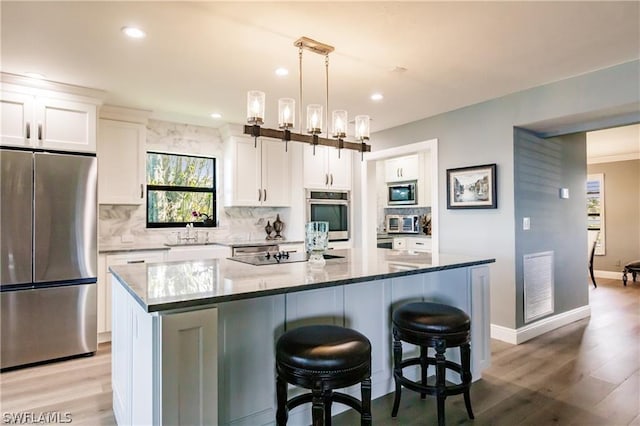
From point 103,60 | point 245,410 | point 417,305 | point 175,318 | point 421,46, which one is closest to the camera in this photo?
point 175,318

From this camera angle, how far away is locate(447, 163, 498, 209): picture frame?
3740mm

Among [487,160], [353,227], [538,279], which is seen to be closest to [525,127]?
[487,160]

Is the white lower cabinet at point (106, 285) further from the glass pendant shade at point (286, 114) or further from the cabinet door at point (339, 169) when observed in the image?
the cabinet door at point (339, 169)

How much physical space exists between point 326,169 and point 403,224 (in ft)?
5.91

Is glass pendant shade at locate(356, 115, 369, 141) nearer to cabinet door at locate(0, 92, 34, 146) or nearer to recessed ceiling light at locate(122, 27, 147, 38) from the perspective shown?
recessed ceiling light at locate(122, 27, 147, 38)

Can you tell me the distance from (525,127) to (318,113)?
231 centimetres

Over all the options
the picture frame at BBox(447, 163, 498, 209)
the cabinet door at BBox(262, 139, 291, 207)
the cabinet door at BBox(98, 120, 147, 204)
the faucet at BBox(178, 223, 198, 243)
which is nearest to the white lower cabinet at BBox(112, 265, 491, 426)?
the picture frame at BBox(447, 163, 498, 209)

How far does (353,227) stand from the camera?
18.1 feet

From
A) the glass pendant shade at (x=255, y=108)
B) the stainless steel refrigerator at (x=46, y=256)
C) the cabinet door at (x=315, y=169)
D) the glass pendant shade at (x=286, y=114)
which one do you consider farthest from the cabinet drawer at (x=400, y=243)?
the stainless steel refrigerator at (x=46, y=256)

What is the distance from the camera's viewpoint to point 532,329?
3.75m

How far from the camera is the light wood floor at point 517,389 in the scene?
223cm

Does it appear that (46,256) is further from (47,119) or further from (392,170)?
(392,170)

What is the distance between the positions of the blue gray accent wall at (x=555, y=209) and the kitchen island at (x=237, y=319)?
132 cm

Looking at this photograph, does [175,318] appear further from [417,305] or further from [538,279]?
[538,279]
